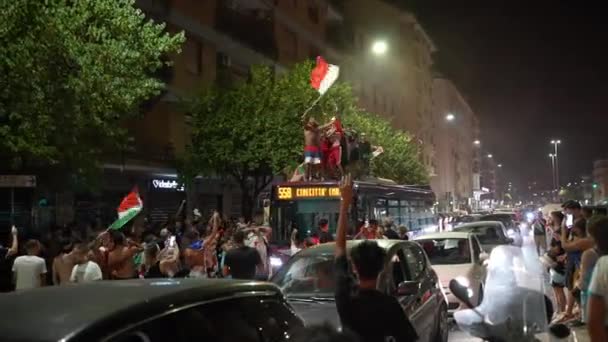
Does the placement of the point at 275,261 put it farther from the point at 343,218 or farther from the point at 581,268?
the point at 343,218

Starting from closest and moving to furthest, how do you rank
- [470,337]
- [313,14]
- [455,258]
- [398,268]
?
1. [398,268]
2. [470,337]
3. [455,258]
4. [313,14]

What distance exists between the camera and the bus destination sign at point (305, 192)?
16688mm

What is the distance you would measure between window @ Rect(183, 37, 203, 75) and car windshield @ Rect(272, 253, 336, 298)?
20126 mm

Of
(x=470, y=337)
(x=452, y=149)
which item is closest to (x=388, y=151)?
(x=470, y=337)

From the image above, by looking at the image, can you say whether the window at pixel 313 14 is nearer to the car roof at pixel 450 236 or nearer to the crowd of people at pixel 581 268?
A: the car roof at pixel 450 236

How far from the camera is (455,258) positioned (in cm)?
1320

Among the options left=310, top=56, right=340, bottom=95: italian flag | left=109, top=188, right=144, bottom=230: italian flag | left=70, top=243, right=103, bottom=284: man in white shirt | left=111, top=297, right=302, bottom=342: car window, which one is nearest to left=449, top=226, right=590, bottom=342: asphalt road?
left=70, top=243, right=103, bottom=284: man in white shirt

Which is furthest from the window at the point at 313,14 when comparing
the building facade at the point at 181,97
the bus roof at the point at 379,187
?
the bus roof at the point at 379,187

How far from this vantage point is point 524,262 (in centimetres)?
542

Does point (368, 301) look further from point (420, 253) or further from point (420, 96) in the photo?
point (420, 96)

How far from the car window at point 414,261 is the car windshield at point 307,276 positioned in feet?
3.33

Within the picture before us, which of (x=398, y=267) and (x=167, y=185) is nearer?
(x=398, y=267)

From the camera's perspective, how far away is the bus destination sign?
16688mm

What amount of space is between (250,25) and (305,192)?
17.6 metres
